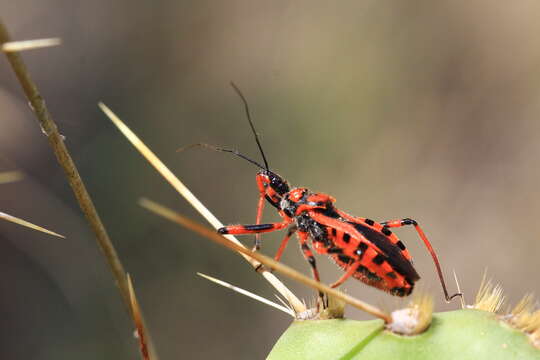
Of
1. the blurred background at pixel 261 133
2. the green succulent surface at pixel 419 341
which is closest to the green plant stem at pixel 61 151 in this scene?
the green succulent surface at pixel 419 341

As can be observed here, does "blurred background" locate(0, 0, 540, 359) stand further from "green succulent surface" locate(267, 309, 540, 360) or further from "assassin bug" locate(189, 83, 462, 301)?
"green succulent surface" locate(267, 309, 540, 360)

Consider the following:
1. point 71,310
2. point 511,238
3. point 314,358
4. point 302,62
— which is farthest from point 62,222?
point 511,238

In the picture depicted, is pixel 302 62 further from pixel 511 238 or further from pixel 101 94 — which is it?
pixel 511 238

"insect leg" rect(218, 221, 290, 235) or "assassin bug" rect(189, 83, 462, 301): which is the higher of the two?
"assassin bug" rect(189, 83, 462, 301)

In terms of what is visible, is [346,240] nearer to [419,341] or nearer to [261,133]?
[419,341]

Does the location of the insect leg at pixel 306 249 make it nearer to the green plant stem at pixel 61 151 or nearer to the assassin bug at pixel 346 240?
the assassin bug at pixel 346 240

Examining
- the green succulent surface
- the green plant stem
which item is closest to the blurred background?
the green plant stem

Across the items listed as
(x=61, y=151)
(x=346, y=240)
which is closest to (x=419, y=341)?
(x=346, y=240)
